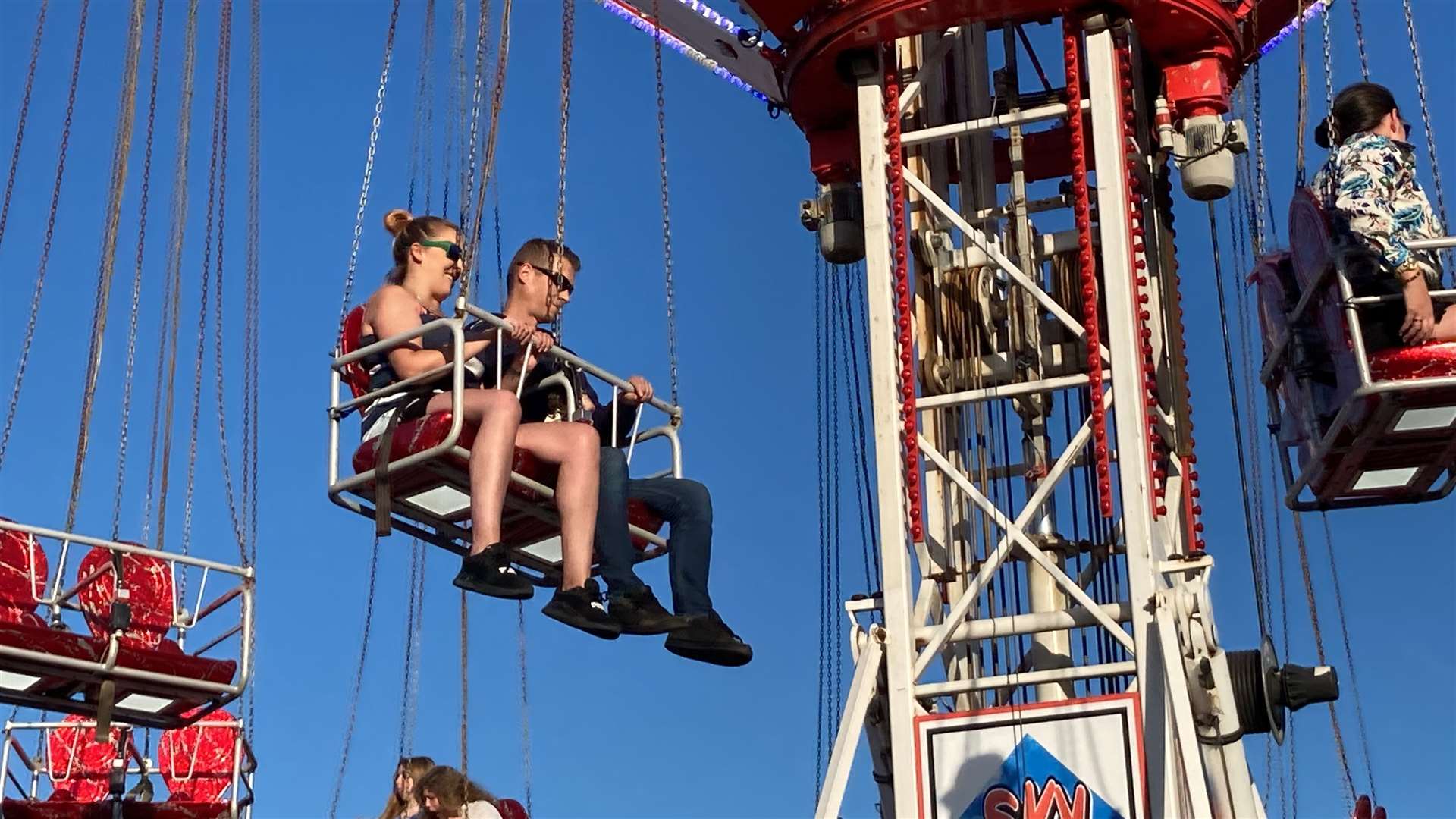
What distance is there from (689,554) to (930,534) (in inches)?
50.9

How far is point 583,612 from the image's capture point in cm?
1153

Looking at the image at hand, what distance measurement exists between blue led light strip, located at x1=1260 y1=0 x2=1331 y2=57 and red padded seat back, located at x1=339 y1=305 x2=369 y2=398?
5.10 meters

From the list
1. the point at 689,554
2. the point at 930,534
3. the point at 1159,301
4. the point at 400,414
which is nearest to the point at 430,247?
the point at 400,414

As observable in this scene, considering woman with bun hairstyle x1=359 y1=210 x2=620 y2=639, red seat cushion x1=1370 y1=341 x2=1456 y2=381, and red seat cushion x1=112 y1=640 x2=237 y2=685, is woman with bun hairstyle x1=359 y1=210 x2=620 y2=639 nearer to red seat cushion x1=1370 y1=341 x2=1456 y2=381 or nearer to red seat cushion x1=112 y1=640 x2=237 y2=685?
red seat cushion x1=112 y1=640 x2=237 y2=685

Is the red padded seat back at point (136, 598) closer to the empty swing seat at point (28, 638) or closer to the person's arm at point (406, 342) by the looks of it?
the empty swing seat at point (28, 638)

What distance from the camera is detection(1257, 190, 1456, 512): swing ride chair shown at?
12.5 m

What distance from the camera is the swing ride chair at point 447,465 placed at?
461 inches

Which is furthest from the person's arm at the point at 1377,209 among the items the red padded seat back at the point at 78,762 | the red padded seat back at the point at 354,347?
the red padded seat back at the point at 78,762

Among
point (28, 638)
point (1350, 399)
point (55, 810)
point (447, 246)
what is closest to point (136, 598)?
point (28, 638)

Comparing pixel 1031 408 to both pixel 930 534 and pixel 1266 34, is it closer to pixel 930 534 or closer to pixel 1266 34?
pixel 930 534

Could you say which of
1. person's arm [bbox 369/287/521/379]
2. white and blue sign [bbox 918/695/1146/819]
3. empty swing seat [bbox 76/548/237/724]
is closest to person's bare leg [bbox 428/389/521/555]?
person's arm [bbox 369/287/521/379]

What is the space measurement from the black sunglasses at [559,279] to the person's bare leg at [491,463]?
0.74m

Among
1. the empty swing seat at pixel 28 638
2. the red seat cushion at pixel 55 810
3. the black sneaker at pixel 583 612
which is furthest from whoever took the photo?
the red seat cushion at pixel 55 810

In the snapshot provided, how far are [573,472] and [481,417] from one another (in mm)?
466
